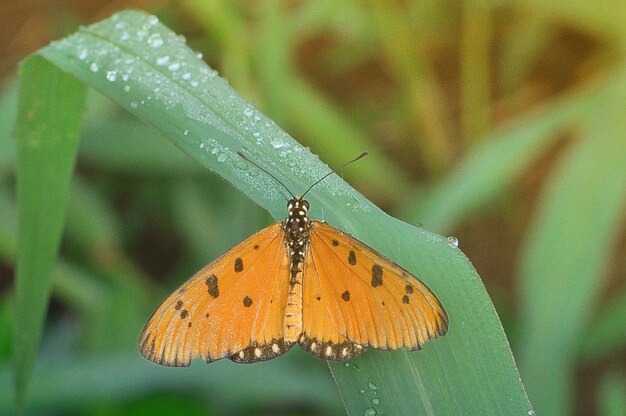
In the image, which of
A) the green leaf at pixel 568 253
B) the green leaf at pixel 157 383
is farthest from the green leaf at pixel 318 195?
the green leaf at pixel 568 253

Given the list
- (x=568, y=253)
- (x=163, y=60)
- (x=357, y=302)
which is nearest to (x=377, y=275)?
(x=357, y=302)

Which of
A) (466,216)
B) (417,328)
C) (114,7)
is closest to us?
(417,328)

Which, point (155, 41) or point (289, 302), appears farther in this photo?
point (155, 41)

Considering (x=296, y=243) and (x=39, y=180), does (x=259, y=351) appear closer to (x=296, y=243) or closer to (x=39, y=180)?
(x=296, y=243)

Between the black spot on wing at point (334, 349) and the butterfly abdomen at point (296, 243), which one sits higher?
the butterfly abdomen at point (296, 243)

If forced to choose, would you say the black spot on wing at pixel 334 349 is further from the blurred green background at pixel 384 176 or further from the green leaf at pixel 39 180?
the blurred green background at pixel 384 176

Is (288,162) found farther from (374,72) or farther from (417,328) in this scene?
(374,72)

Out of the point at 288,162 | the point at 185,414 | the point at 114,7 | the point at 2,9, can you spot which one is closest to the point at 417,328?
the point at 288,162
